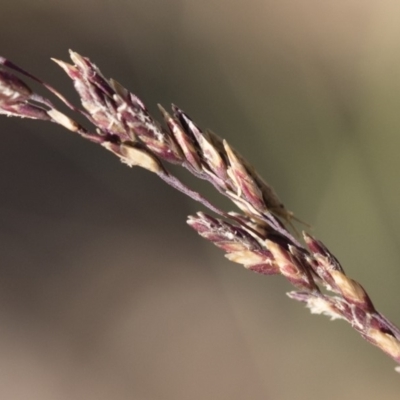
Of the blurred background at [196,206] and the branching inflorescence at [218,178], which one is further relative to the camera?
the blurred background at [196,206]

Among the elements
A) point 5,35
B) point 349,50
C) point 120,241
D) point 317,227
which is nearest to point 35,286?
point 120,241

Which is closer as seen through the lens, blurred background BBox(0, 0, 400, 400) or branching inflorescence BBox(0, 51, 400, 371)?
branching inflorescence BBox(0, 51, 400, 371)

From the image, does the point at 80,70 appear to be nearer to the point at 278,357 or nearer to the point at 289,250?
the point at 289,250

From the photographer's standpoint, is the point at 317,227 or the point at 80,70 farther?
the point at 317,227

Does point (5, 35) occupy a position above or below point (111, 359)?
above
